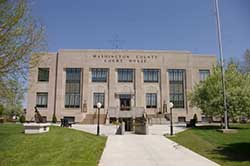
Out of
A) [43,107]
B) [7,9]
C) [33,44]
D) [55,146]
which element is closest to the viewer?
[7,9]

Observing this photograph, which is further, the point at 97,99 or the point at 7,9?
the point at 97,99

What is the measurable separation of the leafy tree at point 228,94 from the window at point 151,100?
15.3 m

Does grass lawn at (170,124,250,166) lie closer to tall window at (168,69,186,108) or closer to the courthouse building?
the courthouse building

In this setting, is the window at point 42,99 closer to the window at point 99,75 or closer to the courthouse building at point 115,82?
the courthouse building at point 115,82

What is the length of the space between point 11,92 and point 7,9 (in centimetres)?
366

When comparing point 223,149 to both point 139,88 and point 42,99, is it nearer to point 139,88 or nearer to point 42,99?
point 139,88

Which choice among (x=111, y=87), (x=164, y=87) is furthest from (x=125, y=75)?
(x=164, y=87)

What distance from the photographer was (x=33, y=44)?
10523mm

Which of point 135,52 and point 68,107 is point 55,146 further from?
point 135,52

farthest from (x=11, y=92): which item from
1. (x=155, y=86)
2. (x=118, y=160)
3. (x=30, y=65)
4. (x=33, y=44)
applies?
(x=155, y=86)

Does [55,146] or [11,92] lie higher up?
[11,92]

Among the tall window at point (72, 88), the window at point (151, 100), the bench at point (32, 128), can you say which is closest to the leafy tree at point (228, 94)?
the window at point (151, 100)

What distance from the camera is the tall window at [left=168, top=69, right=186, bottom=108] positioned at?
4328 centimetres

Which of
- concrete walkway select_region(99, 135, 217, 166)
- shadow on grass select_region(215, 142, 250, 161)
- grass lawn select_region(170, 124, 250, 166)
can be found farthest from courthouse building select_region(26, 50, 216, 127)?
concrete walkway select_region(99, 135, 217, 166)
